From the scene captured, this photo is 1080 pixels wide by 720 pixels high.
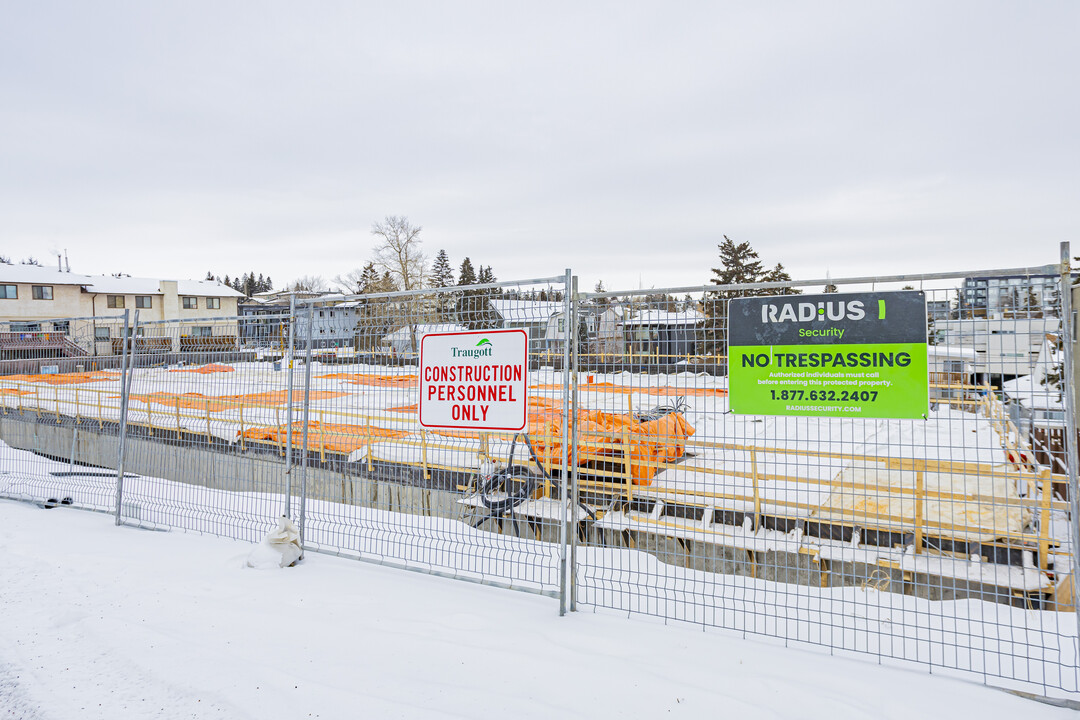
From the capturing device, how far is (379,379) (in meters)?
5.78

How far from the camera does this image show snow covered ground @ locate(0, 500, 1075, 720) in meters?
3.36

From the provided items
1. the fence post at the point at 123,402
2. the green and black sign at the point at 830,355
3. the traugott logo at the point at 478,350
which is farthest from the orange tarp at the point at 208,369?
the green and black sign at the point at 830,355

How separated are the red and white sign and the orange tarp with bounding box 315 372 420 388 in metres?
0.53

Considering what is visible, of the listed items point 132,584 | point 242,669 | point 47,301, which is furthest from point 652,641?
point 47,301

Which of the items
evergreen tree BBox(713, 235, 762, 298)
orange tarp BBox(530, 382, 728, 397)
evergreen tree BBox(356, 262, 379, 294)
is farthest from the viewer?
evergreen tree BBox(356, 262, 379, 294)

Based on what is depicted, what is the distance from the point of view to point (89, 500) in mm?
8211

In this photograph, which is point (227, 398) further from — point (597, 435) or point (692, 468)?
point (692, 468)

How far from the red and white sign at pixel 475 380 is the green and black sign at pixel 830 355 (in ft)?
5.22

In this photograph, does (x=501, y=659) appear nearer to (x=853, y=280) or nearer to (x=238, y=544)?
(x=853, y=280)

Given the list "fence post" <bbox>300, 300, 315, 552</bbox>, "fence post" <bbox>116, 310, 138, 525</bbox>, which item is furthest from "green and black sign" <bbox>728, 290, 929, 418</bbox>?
"fence post" <bbox>116, 310, 138, 525</bbox>

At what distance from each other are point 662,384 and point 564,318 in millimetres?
966

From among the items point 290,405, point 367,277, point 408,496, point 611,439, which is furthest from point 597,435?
point 367,277

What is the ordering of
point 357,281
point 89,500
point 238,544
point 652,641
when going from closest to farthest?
point 652,641 < point 238,544 < point 89,500 < point 357,281

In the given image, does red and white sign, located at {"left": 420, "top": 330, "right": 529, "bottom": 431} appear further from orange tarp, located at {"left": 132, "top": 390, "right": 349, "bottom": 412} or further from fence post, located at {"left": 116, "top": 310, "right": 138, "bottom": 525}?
fence post, located at {"left": 116, "top": 310, "right": 138, "bottom": 525}
